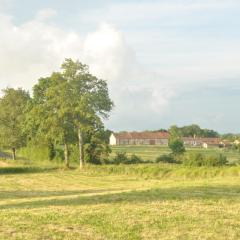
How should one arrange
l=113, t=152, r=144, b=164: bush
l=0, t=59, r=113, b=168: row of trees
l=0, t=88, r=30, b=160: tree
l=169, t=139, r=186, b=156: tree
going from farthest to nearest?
1. l=0, t=88, r=30, b=160: tree
2. l=169, t=139, r=186, b=156: tree
3. l=113, t=152, r=144, b=164: bush
4. l=0, t=59, r=113, b=168: row of trees

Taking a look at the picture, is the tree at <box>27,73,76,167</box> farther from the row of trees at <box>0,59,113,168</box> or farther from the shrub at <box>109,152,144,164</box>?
the shrub at <box>109,152,144,164</box>

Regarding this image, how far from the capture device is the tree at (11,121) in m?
77.6

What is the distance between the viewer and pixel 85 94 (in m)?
58.3

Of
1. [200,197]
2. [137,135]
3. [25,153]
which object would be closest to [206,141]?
[137,135]

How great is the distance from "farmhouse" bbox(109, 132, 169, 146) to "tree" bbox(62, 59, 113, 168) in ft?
400

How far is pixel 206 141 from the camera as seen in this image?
160 m

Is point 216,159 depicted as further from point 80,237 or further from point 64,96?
point 80,237

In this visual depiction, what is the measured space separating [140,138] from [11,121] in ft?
369

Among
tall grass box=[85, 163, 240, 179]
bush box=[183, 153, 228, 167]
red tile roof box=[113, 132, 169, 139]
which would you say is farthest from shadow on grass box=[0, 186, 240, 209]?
red tile roof box=[113, 132, 169, 139]

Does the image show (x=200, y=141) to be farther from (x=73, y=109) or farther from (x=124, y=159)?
(x=73, y=109)

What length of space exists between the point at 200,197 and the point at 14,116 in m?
59.5

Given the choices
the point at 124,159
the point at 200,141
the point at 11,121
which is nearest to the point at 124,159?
the point at 124,159

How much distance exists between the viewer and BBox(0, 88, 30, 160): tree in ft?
255

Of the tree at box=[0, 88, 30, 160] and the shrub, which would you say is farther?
the tree at box=[0, 88, 30, 160]
